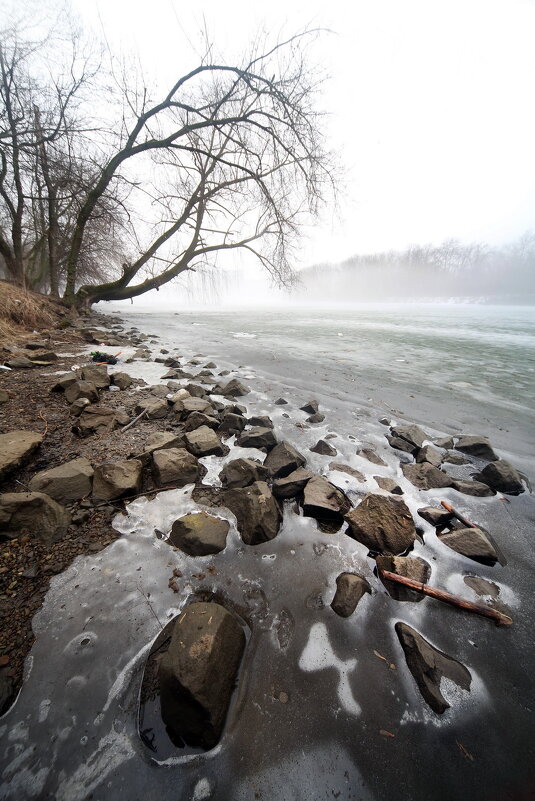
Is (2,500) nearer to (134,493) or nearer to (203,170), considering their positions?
(134,493)

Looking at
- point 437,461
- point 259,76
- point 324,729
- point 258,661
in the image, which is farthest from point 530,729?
point 259,76

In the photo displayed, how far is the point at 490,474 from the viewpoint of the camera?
2.28 meters

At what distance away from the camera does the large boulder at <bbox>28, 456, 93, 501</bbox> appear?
1.67m

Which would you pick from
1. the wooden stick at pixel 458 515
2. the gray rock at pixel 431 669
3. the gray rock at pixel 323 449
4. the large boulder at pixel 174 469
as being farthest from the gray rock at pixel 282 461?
the gray rock at pixel 431 669

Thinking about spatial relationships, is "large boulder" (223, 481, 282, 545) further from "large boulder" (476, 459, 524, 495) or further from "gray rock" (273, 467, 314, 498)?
"large boulder" (476, 459, 524, 495)

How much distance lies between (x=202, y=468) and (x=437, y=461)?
6.73ft

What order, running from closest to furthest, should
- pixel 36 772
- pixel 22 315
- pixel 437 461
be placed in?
pixel 36 772 → pixel 437 461 → pixel 22 315

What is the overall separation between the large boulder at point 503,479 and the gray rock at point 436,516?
72cm

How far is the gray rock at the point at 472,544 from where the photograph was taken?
1.57 m

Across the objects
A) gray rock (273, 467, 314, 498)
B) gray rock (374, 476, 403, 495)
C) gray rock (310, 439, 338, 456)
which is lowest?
gray rock (374, 476, 403, 495)

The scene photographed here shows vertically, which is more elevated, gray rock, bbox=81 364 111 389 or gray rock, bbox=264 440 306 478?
gray rock, bbox=81 364 111 389

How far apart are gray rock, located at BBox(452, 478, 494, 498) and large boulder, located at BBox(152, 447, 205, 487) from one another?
198 centimetres

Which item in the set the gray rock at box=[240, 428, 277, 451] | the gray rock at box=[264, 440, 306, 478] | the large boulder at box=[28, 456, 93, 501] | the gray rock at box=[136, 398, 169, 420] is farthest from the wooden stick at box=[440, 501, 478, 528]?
the gray rock at box=[136, 398, 169, 420]

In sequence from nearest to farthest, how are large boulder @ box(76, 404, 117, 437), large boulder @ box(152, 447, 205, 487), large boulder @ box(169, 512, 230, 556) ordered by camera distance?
large boulder @ box(169, 512, 230, 556), large boulder @ box(152, 447, 205, 487), large boulder @ box(76, 404, 117, 437)
